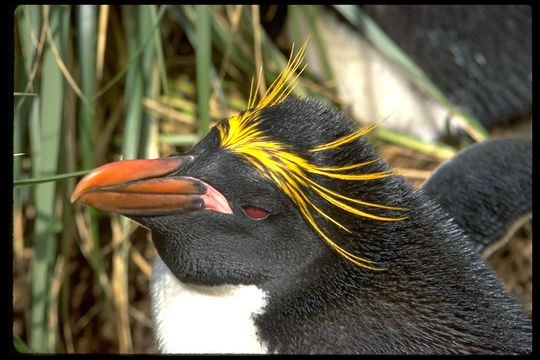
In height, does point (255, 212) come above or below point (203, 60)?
below

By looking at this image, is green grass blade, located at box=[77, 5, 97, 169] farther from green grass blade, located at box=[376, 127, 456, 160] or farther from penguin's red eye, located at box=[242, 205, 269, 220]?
green grass blade, located at box=[376, 127, 456, 160]

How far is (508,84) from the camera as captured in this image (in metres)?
2.68

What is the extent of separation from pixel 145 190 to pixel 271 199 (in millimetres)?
156

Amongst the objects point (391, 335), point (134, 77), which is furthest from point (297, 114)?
point (134, 77)

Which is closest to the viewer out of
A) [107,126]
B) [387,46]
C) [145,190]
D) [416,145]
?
[145,190]

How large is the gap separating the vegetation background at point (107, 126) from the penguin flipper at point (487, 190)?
1.26 feet

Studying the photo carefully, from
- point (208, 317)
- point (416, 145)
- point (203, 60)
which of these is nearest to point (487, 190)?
point (203, 60)

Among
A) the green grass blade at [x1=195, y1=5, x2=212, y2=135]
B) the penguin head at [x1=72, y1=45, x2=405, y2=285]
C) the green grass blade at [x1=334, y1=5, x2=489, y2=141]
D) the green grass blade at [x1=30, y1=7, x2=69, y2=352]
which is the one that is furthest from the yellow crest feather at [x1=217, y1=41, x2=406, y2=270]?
the green grass blade at [x1=334, y1=5, x2=489, y2=141]

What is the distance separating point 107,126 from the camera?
207 cm

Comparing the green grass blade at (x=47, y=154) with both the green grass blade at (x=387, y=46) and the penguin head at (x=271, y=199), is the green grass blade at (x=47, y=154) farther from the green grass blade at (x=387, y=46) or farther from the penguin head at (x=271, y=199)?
the green grass blade at (x=387, y=46)

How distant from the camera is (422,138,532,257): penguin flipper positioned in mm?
1639

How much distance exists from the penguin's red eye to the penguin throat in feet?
0.31

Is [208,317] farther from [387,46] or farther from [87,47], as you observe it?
[387,46]

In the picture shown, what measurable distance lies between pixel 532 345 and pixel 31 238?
3.86 feet
